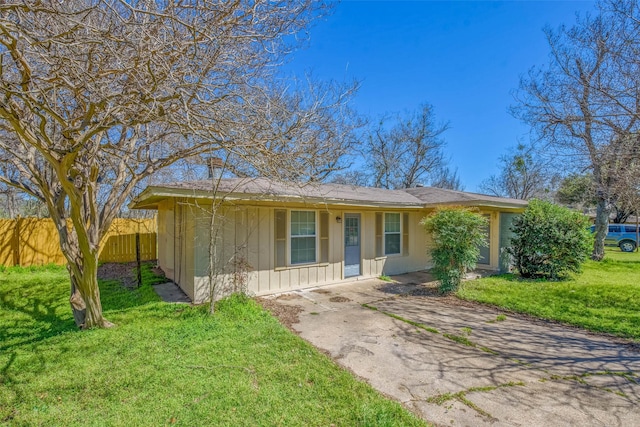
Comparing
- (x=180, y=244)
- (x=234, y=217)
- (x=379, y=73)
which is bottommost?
(x=180, y=244)

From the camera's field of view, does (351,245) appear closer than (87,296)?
No

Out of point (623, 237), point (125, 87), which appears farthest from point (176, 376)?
point (623, 237)

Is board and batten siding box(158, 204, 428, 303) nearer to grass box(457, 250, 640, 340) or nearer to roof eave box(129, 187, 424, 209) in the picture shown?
roof eave box(129, 187, 424, 209)

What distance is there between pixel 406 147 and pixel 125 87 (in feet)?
69.6

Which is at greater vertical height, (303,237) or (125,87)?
(125,87)

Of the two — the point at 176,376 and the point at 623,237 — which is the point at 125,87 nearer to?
the point at 176,376

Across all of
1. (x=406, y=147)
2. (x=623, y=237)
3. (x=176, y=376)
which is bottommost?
(x=176, y=376)

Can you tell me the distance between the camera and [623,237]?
1981cm

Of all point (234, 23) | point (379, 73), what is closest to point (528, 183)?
point (379, 73)

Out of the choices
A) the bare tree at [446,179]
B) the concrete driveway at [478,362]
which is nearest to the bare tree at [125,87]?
the concrete driveway at [478,362]

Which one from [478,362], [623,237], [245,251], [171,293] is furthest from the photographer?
[623,237]

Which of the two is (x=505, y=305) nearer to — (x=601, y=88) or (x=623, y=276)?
(x=601, y=88)

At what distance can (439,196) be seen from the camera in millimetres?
10922

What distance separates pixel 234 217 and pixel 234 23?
4147 mm
